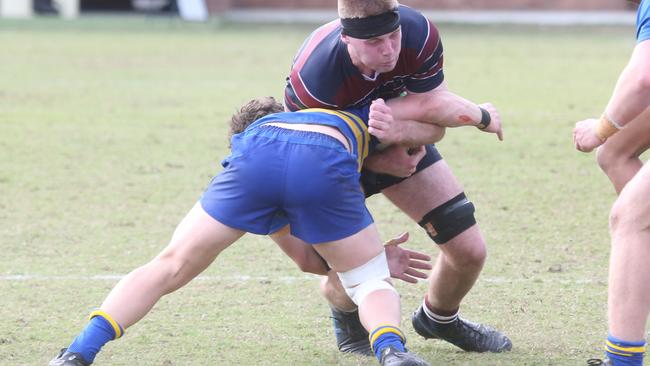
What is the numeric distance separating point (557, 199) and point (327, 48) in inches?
178

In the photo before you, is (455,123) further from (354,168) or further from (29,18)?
(29,18)

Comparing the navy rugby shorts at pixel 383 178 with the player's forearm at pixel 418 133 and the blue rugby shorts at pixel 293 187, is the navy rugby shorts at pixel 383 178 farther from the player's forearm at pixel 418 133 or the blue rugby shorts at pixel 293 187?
the blue rugby shorts at pixel 293 187

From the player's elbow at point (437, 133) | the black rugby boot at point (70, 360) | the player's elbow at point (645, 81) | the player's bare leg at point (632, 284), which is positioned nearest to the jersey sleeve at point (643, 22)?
the player's elbow at point (645, 81)

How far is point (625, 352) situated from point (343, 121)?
1.51 m

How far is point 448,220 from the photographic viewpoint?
5363 millimetres

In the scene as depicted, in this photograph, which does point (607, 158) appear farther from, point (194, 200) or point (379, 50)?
point (194, 200)

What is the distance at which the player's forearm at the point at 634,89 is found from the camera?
14.9 ft

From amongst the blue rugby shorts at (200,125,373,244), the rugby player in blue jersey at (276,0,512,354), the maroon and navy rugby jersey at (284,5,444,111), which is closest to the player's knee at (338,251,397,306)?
the blue rugby shorts at (200,125,373,244)

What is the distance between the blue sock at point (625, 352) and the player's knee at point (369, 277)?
95 centimetres

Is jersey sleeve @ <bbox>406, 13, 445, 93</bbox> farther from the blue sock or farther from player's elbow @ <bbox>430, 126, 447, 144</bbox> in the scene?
the blue sock

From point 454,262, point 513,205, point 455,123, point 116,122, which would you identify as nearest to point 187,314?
point 454,262

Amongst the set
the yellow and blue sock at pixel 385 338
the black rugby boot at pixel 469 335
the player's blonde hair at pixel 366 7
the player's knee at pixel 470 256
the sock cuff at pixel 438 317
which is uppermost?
the player's blonde hair at pixel 366 7

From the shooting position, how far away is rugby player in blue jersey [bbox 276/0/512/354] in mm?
4734

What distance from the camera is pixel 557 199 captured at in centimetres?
901
